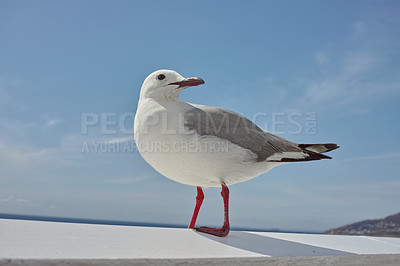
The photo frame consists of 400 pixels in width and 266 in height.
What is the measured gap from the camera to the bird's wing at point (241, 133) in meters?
2.12

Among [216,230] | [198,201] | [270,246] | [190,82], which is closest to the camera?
[270,246]

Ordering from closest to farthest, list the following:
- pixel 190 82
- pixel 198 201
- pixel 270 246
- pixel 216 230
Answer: pixel 270 246, pixel 216 230, pixel 190 82, pixel 198 201

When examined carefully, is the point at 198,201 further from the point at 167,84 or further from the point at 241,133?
the point at 167,84

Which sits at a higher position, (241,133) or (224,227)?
(241,133)

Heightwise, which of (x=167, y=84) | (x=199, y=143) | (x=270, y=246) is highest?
(x=167, y=84)

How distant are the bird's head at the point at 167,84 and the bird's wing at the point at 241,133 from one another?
0.52ft

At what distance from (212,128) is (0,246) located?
4.15 ft

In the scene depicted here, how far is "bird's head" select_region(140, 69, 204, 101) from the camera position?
224 centimetres

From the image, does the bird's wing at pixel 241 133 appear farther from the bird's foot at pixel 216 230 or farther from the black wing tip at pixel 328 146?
the bird's foot at pixel 216 230

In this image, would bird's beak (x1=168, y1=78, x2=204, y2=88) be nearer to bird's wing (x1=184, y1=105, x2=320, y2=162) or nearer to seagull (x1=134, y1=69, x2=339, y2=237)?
seagull (x1=134, y1=69, x2=339, y2=237)

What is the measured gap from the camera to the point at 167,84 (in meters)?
2.26

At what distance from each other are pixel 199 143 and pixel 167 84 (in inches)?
19.3

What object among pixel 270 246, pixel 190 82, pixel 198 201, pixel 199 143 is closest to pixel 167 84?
pixel 190 82

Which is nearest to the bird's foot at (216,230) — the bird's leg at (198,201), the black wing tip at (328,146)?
the bird's leg at (198,201)
